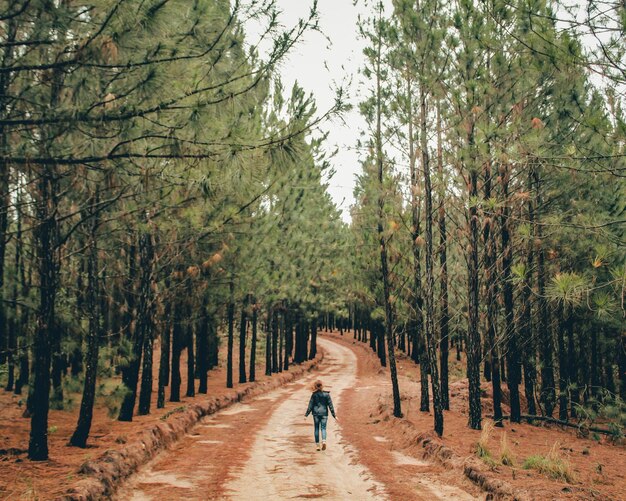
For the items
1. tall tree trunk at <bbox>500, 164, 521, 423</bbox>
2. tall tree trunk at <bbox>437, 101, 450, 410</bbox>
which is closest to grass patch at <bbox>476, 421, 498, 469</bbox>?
tall tree trunk at <bbox>500, 164, 521, 423</bbox>

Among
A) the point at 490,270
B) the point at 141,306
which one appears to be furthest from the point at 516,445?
the point at 141,306

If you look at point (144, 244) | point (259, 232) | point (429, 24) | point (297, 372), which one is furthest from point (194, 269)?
point (297, 372)

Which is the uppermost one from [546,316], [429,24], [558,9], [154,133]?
[429,24]

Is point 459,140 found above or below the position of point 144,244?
above

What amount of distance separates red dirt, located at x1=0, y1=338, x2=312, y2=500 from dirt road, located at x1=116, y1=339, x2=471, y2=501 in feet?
3.17

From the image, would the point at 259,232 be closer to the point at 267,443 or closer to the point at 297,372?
the point at 267,443

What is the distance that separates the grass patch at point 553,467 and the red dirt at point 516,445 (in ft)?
0.46

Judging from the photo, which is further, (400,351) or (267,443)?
(400,351)

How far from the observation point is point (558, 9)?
6.71 meters

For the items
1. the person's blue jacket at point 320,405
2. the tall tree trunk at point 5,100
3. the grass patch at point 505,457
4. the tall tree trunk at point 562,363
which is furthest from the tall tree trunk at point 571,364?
the tall tree trunk at point 5,100

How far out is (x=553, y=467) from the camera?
8281 millimetres

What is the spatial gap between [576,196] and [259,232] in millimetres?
10923

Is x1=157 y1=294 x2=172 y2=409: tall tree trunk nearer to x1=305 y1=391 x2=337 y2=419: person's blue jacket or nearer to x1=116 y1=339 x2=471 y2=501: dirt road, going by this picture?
x1=116 y1=339 x2=471 y2=501: dirt road

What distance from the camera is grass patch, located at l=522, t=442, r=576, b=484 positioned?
8.09m
